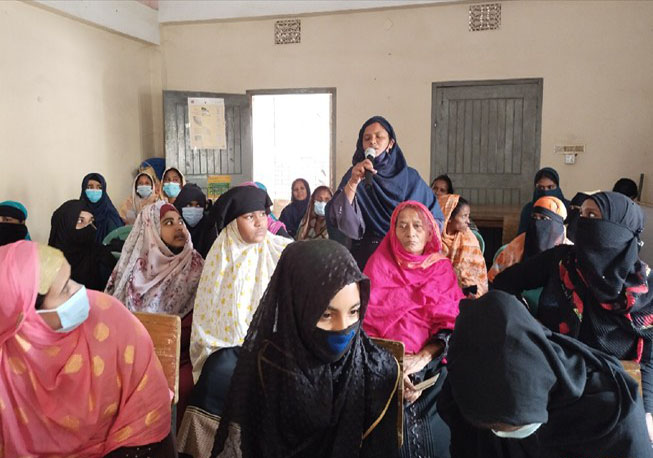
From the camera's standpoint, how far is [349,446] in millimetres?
1445

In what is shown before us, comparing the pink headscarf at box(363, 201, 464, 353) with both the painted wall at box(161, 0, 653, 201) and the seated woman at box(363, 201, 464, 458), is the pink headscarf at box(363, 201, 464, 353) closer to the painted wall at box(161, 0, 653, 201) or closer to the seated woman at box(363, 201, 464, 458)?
the seated woman at box(363, 201, 464, 458)

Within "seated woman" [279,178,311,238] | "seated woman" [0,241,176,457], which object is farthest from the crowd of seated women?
"seated woman" [279,178,311,238]

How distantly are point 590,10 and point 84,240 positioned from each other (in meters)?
5.51

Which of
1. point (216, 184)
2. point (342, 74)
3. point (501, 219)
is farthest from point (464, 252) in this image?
point (216, 184)

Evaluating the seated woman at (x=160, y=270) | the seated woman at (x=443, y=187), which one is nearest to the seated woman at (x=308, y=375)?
the seated woman at (x=160, y=270)

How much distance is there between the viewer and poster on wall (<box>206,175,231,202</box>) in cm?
697

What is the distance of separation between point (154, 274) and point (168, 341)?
2.97 ft

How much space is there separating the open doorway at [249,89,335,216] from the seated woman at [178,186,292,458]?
5.60m

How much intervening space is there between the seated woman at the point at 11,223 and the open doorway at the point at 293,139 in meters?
4.32

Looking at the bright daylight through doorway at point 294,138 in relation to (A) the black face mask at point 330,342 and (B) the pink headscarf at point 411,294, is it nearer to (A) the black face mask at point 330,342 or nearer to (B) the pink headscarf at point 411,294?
(B) the pink headscarf at point 411,294

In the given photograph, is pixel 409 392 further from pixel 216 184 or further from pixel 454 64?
pixel 216 184

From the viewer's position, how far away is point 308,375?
1438 mm

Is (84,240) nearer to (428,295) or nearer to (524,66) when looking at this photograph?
(428,295)

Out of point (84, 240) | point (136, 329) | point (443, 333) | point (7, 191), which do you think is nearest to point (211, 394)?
point (136, 329)
